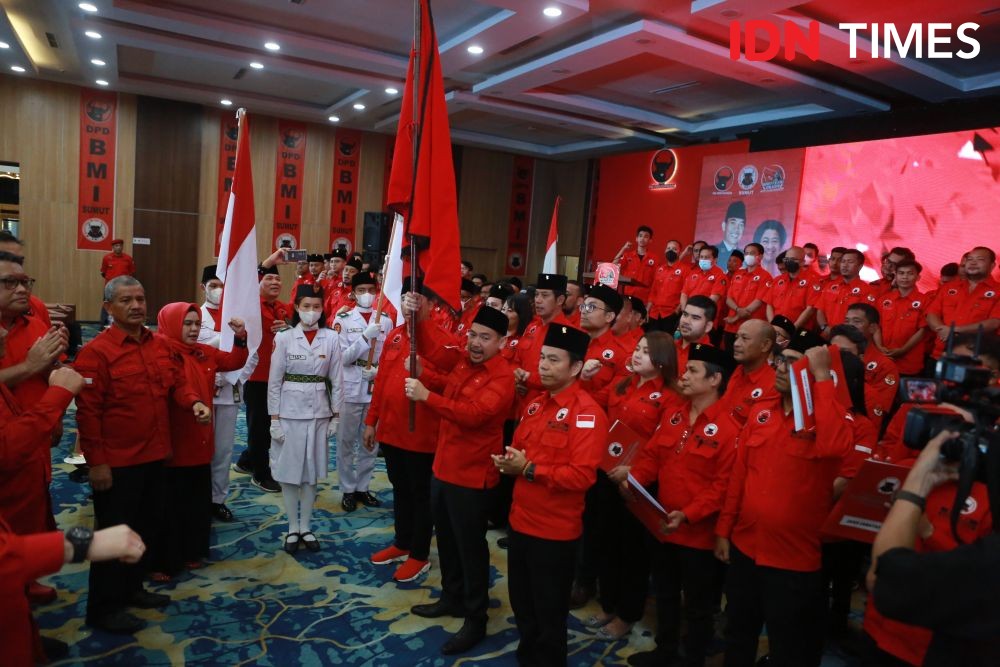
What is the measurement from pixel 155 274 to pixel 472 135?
7415 millimetres

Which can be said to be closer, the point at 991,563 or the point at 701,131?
the point at 991,563

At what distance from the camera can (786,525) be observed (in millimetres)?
2434

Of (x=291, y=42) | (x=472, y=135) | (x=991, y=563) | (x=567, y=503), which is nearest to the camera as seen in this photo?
(x=991, y=563)

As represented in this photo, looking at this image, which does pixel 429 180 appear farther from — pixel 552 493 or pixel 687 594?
pixel 687 594

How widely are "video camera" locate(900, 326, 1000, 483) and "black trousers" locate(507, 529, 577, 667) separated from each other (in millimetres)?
1447

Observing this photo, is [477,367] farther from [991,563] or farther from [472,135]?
[472,135]

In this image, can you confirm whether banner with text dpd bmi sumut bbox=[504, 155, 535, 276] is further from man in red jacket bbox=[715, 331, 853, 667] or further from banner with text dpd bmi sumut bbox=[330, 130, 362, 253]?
man in red jacket bbox=[715, 331, 853, 667]

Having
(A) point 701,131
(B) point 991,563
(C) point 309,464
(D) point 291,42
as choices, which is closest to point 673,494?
(B) point 991,563

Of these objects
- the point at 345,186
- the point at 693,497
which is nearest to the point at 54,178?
the point at 345,186

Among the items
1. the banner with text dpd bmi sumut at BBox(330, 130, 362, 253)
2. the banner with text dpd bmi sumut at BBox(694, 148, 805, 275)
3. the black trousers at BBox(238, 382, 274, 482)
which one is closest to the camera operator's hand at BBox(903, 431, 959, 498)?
the black trousers at BBox(238, 382, 274, 482)

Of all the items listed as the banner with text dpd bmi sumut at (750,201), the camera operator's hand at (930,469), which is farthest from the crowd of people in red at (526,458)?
the banner with text dpd bmi sumut at (750,201)

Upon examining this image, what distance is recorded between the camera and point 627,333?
441 cm

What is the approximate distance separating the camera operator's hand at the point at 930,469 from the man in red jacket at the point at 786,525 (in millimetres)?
666

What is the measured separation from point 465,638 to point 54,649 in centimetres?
185
